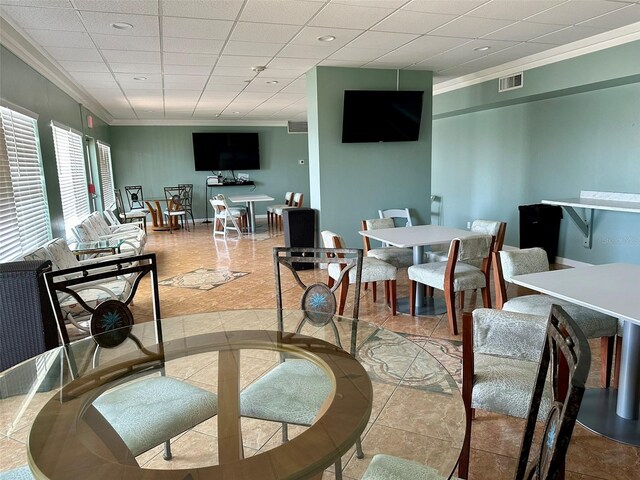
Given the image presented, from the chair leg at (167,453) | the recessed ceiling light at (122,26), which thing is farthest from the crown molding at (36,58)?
the chair leg at (167,453)

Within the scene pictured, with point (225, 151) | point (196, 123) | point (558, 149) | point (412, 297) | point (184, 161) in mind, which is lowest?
point (412, 297)

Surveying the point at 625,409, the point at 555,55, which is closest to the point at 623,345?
the point at 625,409

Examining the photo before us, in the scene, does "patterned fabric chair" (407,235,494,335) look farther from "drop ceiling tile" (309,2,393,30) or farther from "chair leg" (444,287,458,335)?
"drop ceiling tile" (309,2,393,30)

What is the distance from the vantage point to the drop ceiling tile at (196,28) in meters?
3.43

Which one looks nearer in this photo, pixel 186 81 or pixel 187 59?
pixel 187 59

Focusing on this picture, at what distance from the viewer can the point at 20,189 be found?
3852 mm

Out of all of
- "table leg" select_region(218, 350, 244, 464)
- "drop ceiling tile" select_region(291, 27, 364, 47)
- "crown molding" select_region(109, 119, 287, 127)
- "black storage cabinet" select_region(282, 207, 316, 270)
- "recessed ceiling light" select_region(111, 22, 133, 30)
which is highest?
"crown molding" select_region(109, 119, 287, 127)

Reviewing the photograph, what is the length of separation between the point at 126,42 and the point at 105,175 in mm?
5677

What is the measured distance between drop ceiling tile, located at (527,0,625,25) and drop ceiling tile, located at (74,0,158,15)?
312 centimetres

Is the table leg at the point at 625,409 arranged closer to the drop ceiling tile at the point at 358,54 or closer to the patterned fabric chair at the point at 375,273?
the patterned fabric chair at the point at 375,273

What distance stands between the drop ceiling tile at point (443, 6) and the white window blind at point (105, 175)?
264 inches

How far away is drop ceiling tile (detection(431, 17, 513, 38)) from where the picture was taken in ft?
12.1

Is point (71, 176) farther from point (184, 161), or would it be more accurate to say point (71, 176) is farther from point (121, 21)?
point (184, 161)

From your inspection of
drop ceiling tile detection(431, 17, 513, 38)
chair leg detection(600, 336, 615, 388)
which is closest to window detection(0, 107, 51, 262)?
drop ceiling tile detection(431, 17, 513, 38)
